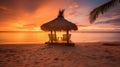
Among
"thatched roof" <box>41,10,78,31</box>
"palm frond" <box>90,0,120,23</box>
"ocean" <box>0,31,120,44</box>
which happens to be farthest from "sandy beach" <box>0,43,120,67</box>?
"ocean" <box>0,31,120,44</box>

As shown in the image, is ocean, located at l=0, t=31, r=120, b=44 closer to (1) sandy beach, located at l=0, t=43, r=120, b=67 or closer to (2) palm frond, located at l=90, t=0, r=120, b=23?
(1) sandy beach, located at l=0, t=43, r=120, b=67

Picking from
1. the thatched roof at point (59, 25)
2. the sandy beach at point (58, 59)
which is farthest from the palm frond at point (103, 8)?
the thatched roof at point (59, 25)

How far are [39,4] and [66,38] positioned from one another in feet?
16.3

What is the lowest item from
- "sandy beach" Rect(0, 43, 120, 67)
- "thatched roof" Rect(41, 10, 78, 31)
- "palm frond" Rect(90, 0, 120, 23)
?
"sandy beach" Rect(0, 43, 120, 67)

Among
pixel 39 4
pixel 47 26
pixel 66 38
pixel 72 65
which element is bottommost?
pixel 72 65

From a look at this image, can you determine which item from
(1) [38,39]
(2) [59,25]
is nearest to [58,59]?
(2) [59,25]

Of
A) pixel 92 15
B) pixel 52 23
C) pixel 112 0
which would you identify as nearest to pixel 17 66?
pixel 92 15

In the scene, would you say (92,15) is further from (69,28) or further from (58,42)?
(58,42)

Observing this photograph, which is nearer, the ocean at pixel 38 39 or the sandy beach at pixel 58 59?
the sandy beach at pixel 58 59

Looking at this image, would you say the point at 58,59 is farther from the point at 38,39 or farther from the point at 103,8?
the point at 38,39

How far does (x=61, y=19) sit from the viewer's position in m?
12.7

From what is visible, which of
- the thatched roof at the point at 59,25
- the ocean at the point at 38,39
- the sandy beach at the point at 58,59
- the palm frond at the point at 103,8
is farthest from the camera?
the ocean at the point at 38,39

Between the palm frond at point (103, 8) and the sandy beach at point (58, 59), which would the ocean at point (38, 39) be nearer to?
the sandy beach at point (58, 59)

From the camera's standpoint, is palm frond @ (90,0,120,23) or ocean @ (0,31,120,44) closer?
palm frond @ (90,0,120,23)
